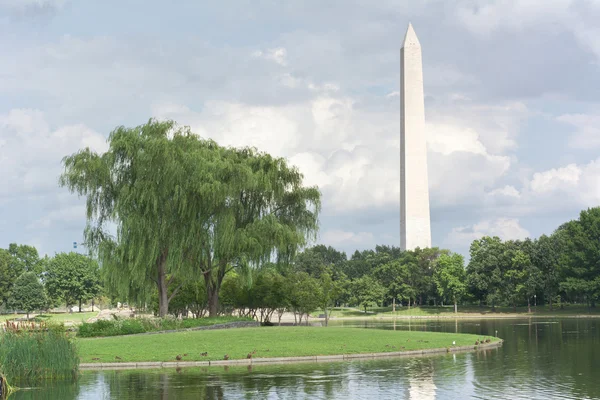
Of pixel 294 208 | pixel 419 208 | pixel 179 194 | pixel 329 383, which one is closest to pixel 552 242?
pixel 419 208

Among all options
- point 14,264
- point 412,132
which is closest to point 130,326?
point 412,132

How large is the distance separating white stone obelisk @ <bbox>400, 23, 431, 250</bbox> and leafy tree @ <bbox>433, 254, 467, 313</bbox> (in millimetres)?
10706

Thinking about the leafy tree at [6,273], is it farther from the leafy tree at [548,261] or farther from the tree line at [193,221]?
the leafy tree at [548,261]

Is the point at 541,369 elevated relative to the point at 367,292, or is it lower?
lower

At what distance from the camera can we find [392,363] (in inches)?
1170

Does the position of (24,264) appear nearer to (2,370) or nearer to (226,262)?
(226,262)

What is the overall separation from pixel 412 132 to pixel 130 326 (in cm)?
7186

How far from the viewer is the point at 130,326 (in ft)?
136

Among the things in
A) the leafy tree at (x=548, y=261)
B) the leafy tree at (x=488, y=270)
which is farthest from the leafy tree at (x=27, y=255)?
the leafy tree at (x=548, y=261)

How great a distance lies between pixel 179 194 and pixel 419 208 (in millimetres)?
68286

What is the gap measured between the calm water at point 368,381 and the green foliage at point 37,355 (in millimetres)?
902

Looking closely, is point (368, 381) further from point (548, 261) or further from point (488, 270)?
point (548, 261)

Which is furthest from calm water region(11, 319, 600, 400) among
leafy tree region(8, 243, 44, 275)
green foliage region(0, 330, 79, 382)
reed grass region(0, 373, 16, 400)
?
leafy tree region(8, 243, 44, 275)

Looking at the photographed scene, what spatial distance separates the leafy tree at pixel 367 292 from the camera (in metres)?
115
